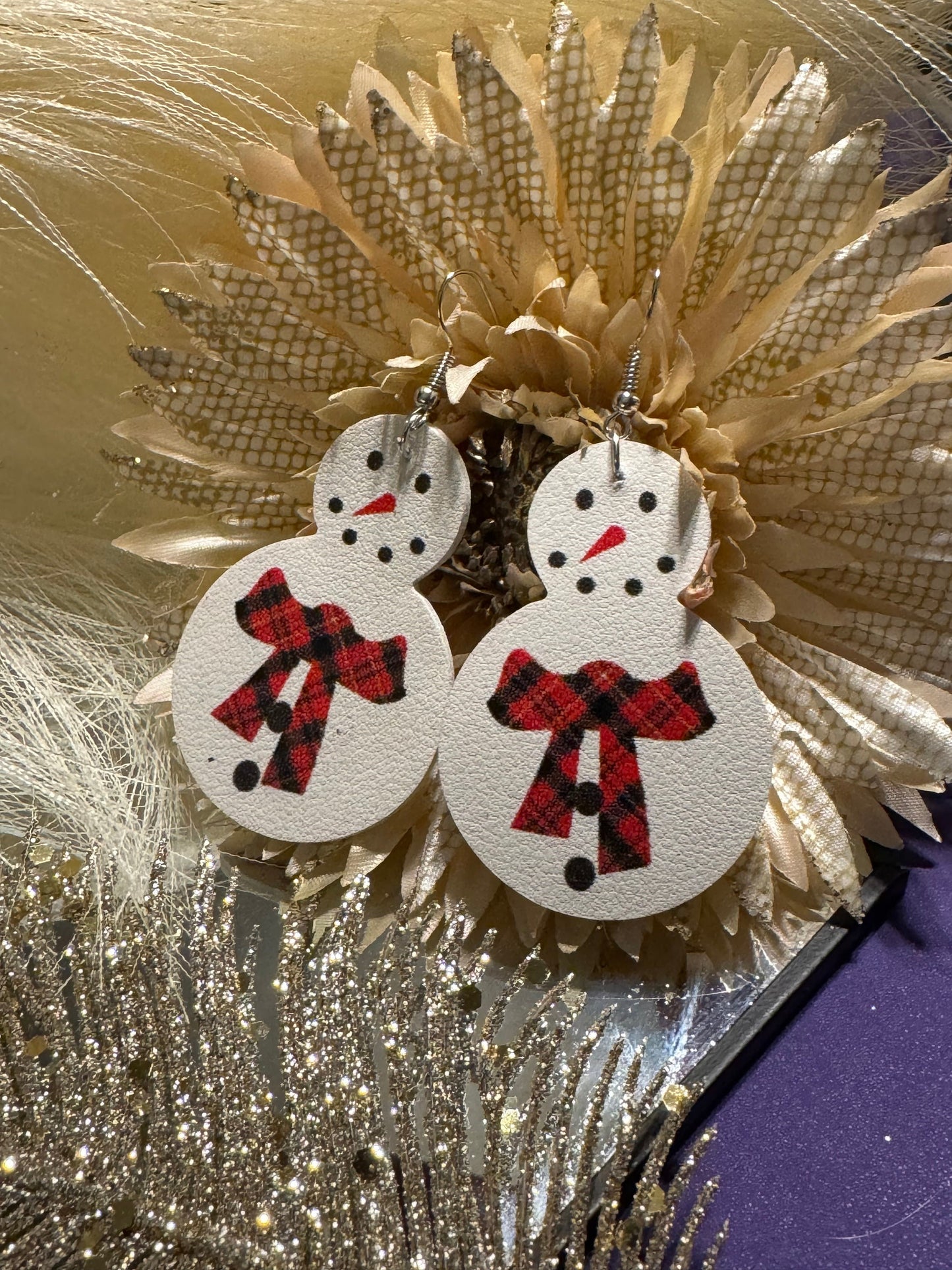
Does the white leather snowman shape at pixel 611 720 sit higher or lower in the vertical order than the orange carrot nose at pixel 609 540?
lower

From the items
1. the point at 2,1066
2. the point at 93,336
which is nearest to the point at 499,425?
the point at 93,336

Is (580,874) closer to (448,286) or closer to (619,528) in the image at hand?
(619,528)

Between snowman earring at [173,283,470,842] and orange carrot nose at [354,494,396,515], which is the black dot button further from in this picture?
orange carrot nose at [354,494,396,515]

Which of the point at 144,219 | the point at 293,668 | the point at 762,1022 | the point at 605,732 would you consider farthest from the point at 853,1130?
the point at 144,219

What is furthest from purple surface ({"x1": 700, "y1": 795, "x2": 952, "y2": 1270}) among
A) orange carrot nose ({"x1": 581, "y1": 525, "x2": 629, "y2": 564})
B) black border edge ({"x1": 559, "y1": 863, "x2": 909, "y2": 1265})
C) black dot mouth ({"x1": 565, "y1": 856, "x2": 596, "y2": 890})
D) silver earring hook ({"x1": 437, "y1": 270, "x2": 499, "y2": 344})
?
silver earring hook ({"x1": 437, "y1": 270, "x2": 499, "y2": 344})

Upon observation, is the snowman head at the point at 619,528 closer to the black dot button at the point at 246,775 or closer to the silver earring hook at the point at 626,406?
the silver earring hook at the point at 626,406

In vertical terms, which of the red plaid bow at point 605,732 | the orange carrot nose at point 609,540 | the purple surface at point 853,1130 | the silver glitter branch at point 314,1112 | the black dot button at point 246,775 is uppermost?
the orange carrot nose at point 609,540

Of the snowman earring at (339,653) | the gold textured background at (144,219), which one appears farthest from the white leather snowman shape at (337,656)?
the gold textured background at (144,219)
